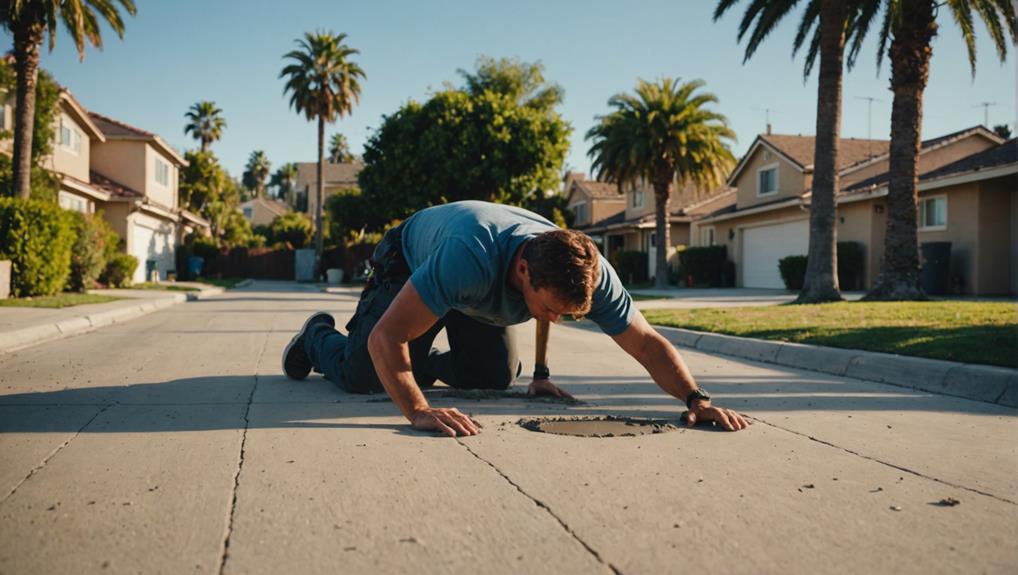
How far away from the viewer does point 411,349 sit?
5426 millimetres

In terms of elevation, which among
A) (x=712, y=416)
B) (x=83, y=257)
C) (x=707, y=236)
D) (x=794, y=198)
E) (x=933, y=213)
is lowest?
(x=712, y=416)

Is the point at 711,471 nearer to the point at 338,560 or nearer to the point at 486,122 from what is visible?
the point at 338,560

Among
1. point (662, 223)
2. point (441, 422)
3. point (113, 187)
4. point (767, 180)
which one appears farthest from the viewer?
point (767, 180)

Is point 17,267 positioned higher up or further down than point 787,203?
further down

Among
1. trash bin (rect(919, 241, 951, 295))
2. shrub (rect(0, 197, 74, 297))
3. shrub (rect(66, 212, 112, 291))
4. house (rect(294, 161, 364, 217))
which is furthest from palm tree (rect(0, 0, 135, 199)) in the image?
house (rect(294, 161, 364, 217))

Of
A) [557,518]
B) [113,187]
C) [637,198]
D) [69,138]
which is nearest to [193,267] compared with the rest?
[113,187]

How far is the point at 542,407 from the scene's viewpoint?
541cm

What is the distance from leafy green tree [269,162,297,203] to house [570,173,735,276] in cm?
6498

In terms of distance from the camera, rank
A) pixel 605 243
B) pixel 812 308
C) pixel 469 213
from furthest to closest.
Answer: pixel 605 243 → pixel 812 308 → pixel 469 213

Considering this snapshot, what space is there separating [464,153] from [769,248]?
44.9 feet

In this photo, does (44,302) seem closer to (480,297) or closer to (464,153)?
(480,297)

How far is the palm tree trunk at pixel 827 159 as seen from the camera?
17047mm

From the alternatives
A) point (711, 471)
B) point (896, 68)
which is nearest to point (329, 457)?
point (711, 471)

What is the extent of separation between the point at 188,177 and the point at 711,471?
183 ft
